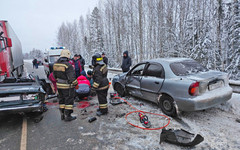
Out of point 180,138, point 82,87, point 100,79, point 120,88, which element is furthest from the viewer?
point 120,88

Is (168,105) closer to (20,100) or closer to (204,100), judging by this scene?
(204,100)

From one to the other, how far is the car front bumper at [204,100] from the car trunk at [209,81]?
11 centimetres

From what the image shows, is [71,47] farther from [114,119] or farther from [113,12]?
[114,119]

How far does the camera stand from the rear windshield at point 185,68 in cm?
334

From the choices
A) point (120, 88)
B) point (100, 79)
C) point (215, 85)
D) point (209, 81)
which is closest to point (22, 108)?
point (100, 79)

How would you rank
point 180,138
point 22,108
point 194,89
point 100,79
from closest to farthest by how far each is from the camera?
point 180,138 → point 194,89 → point 22,108 → point 100,79

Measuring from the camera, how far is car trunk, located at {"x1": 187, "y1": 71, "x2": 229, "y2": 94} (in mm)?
2908

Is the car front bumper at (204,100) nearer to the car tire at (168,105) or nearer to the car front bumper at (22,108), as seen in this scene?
the car tire at (168,105)

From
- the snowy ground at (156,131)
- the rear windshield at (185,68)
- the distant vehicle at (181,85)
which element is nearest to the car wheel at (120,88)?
the distant vehicle at (181,85)

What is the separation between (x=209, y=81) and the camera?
2.97m

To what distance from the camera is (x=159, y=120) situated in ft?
11.0

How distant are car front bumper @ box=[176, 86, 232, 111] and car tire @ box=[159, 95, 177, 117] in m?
0.22

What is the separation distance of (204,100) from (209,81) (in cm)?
47

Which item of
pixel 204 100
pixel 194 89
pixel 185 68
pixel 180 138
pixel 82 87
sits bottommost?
pixel 180 138
